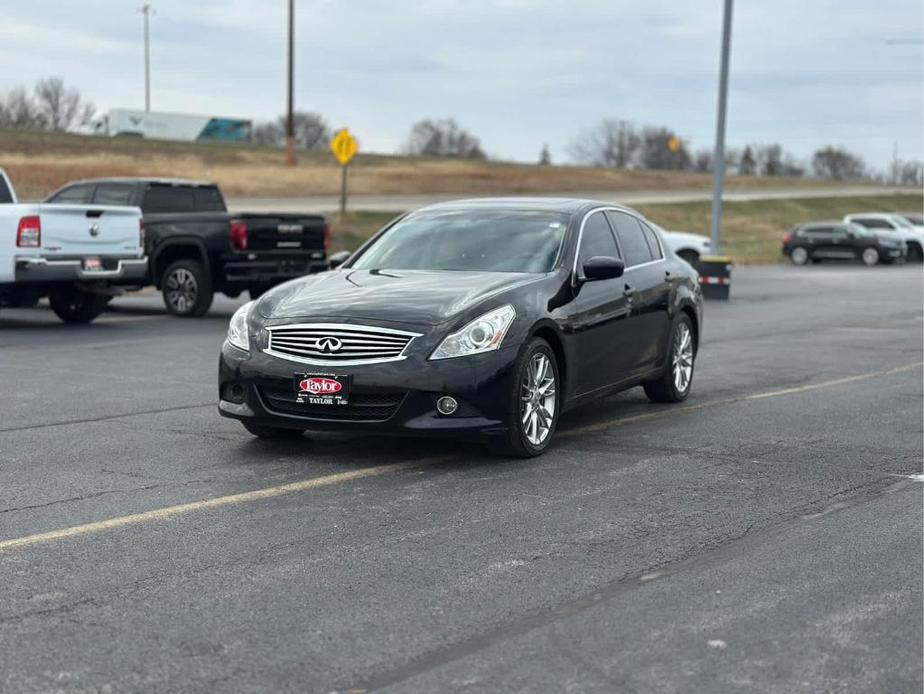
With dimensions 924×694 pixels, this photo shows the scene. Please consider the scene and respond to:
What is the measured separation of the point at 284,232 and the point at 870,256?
3180cm

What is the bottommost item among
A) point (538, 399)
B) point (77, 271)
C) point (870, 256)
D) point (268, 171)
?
point (870, 256)

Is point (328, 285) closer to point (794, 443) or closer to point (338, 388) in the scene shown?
point (338, 388)

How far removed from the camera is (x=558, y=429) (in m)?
9.61

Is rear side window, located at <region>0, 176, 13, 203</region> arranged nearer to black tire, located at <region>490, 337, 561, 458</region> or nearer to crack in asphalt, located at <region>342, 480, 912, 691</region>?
black tire, located at <region>490, 337, 561, 458</region>

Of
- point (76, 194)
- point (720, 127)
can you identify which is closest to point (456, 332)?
point (76, 194)

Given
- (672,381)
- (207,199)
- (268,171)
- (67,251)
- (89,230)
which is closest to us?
(672,381)

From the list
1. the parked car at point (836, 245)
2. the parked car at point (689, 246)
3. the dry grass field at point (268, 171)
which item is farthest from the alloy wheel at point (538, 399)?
the dry grass field at point (268, 171)

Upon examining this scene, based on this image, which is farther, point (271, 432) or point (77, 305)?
point (77, 305)

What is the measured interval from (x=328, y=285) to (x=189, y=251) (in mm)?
10850

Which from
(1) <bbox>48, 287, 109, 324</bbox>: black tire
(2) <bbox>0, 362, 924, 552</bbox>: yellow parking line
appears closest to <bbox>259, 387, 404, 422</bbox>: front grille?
(2) <bbox>0, 362, 924, 552</bbox>: yellow parking line

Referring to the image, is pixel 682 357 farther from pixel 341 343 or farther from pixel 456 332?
pixel 341 343

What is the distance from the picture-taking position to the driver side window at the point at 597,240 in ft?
31.3

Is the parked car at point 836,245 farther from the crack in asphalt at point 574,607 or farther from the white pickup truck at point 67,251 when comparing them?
the crack in asphalt at point 574,607

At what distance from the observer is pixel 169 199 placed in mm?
20031
